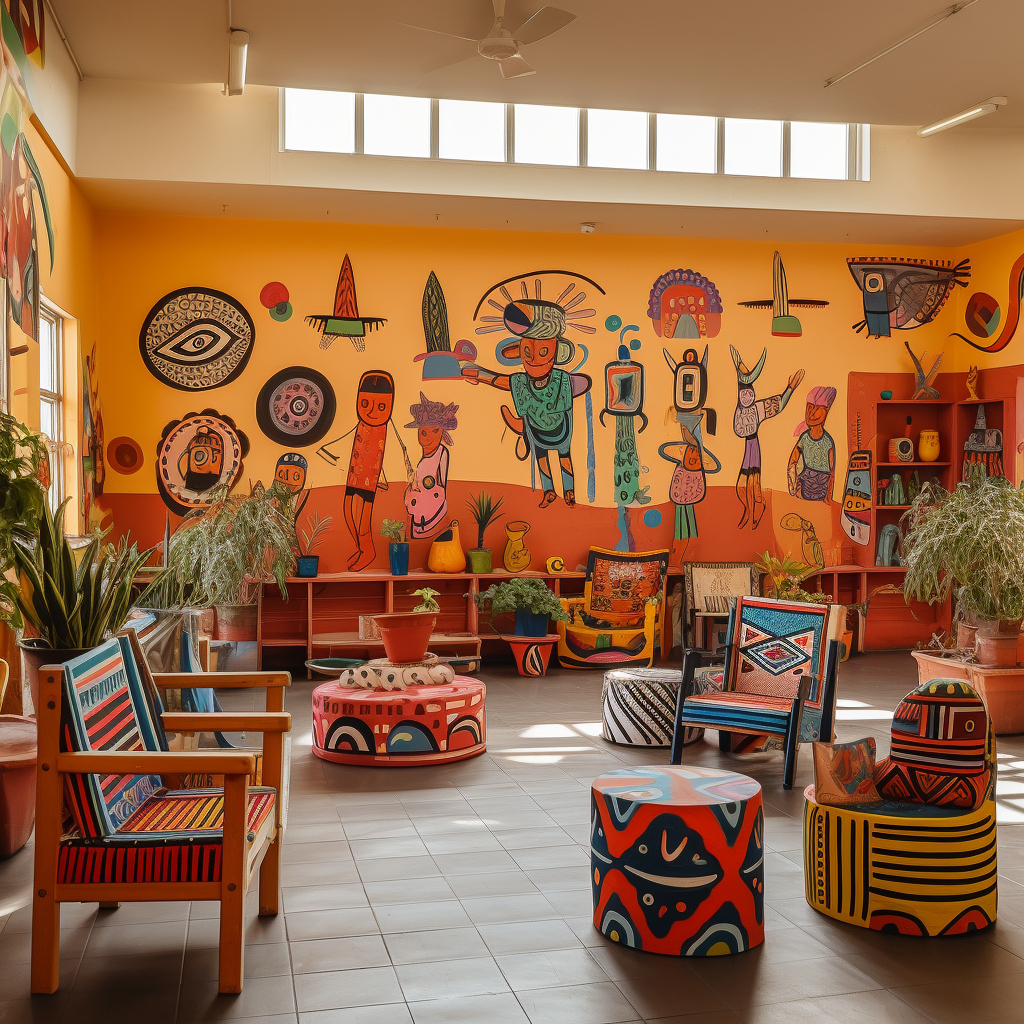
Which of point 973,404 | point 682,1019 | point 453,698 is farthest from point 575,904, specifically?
point 973,404

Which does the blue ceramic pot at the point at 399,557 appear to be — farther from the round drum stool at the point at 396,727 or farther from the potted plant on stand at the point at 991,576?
the potted plant on stand at the point at 991,576

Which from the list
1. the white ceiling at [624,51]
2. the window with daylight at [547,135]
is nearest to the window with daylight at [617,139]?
the window with daylight at [547,135]

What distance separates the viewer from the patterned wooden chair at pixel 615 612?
8.94m

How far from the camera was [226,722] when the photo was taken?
3629mm

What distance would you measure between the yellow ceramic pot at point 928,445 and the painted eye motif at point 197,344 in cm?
666

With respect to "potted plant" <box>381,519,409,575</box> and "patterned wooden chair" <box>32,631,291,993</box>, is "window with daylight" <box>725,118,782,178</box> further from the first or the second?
"patterned wooden chair" <box>32,631,291,993</box>

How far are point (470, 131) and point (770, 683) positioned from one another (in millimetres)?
5416

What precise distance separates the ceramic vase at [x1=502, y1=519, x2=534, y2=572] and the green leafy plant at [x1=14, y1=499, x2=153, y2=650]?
5.21m

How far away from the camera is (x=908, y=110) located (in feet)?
26.8

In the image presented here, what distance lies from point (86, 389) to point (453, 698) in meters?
4.41

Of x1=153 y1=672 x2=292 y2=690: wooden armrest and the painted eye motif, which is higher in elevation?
the painted eye motif

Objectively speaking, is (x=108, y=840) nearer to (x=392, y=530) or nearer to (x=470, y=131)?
(x=392, y=530)

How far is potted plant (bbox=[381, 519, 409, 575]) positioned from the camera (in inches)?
354

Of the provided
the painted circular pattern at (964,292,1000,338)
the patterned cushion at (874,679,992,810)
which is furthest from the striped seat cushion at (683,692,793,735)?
the painted circular pattern at (964,292,1000,338)
